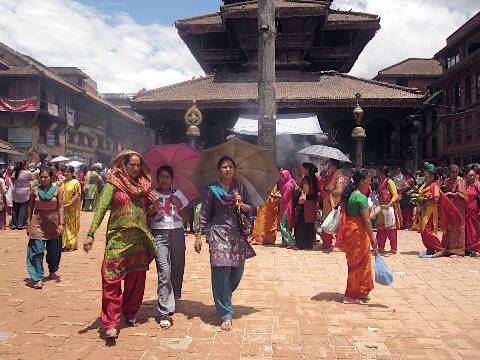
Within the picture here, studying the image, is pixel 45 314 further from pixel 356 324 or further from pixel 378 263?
pixel 378 263

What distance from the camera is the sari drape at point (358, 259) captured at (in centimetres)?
456

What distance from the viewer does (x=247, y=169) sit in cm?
416

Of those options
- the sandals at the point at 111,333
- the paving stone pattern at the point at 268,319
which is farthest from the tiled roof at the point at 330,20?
the sandals at the point at 111,333

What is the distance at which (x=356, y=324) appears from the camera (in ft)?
12.7

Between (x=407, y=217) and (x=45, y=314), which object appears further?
(x=407, y=217)

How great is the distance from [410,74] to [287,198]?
117ft

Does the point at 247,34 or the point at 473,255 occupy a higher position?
the point at 247,34

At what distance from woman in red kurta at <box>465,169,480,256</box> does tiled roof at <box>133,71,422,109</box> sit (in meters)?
6.81

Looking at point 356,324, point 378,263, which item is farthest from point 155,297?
point 378,263

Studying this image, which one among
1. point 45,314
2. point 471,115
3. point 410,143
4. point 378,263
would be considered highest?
point 471,115

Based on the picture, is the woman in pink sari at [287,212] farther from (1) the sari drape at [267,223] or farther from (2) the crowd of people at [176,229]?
(2) the crowd of people at [176,229]

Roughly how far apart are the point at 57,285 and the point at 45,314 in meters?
1.24

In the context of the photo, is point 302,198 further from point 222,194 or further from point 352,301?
point 222,194

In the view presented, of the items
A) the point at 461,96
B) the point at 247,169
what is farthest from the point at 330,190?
the point at 461,96
